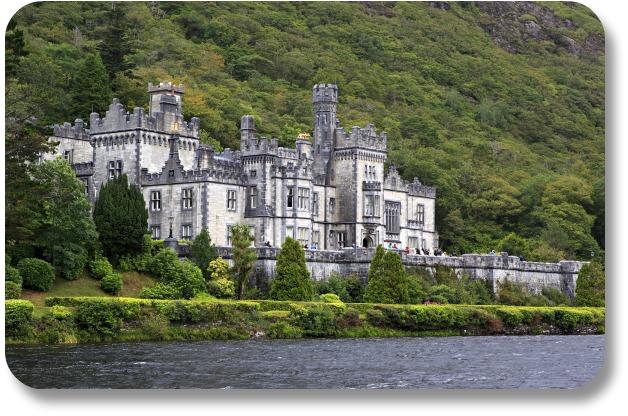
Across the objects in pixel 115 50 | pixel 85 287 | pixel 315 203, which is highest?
pixel 115 50

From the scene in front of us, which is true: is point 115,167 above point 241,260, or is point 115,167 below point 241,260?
above

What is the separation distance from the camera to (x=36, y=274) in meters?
60.5

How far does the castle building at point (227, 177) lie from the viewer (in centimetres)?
7762

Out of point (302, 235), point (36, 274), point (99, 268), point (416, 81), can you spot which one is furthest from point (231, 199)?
point (416, 81)

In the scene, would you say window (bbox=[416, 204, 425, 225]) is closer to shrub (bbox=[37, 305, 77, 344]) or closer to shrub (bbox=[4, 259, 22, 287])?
shrub (bbox=[4, 259, 22, 287])

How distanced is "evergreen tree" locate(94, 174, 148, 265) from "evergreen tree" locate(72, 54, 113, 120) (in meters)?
25.2

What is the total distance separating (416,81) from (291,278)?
68618 mm

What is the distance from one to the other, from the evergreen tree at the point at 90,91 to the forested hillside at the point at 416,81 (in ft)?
0.37

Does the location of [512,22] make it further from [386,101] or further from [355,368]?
[355,368]

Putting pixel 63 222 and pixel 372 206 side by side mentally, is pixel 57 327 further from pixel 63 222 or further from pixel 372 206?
pixel 372 206

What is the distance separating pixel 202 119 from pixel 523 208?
24.7 meters

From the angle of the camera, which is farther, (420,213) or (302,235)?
(420,213)

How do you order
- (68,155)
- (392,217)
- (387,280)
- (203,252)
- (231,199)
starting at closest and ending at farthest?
(203,252) < (387,280) < (231,199) < (68,155) < (392,217)

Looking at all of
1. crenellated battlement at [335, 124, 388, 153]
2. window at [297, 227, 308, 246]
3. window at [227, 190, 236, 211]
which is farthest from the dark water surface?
crenellated battlement at [335, 124, 388, 153]
